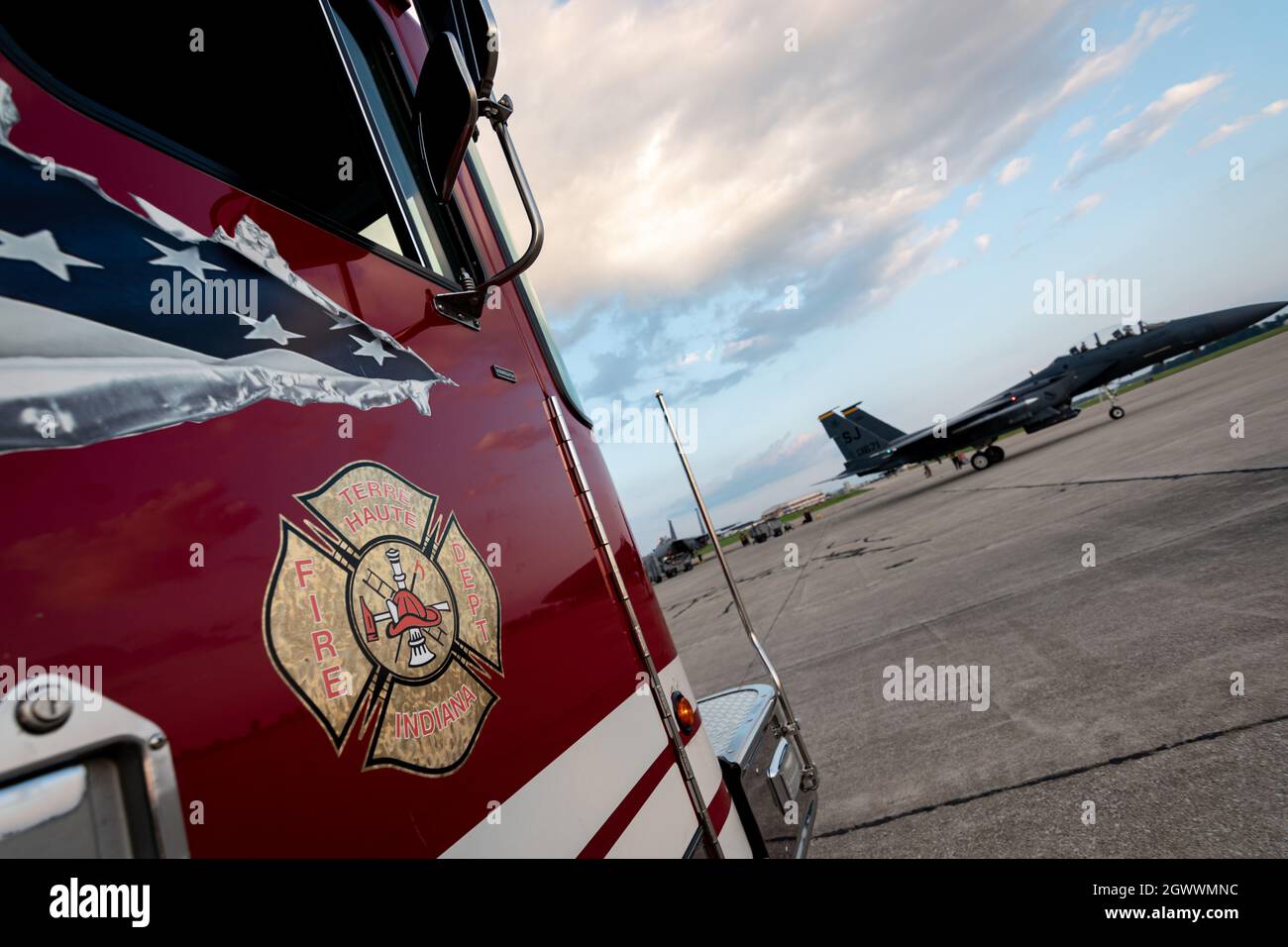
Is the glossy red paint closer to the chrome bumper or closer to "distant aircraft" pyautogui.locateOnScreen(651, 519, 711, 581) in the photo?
the chrome bumper

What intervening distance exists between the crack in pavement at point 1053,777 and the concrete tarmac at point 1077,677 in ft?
0.03

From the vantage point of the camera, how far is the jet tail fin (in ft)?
106

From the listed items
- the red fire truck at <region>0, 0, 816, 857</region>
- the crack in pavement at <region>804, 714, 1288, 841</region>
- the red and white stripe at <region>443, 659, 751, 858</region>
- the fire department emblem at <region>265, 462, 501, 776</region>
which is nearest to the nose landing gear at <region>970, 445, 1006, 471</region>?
the crack in pavement at <region>804, 714, 1288, 841</region>

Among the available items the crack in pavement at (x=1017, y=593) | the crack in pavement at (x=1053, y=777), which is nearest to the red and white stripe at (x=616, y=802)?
the crack in pavement at (x=1053, y=777)

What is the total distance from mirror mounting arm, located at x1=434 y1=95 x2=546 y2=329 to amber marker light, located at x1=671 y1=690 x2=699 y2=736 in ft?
3.79

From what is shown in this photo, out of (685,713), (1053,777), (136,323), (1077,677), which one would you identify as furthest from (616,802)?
(1077,677)

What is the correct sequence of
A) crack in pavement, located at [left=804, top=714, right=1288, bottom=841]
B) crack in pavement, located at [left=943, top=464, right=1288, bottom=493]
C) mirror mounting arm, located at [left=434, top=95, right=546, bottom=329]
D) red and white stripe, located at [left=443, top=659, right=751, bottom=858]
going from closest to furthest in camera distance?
red and white stripe, located at [left=443, top=659, right=751, bottom=858] < mirror mounting arm, located at [left=434, top=95, right=546, bottom=329] < crack in pavement, located at [left=804, top=714, right=1288, bottom=841] < crack in pavement, located at [left=943, top=464, right=1288, bottom=493]

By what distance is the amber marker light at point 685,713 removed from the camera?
6.06ft

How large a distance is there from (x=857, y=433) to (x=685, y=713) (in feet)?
107

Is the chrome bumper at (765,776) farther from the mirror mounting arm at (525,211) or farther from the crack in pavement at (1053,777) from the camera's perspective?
the mirror mounting arm at (525,211)

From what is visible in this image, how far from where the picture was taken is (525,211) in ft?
5.14

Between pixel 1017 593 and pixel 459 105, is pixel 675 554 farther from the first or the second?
pixel 459 105
